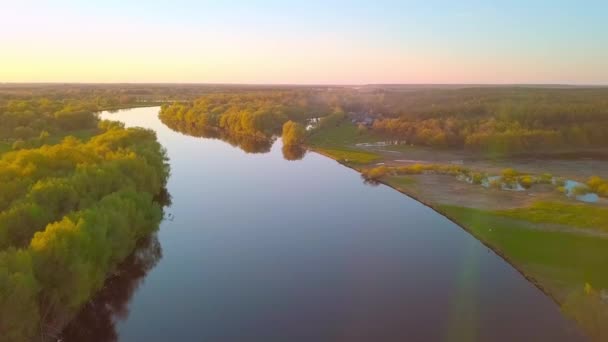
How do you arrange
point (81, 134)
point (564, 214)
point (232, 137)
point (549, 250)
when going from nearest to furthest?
point (549, 250) < point (564, 214) < point (81, 134) < point (232, 137)

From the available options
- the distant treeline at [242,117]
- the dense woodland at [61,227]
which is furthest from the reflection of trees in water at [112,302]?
the distant treeline at [242,117]

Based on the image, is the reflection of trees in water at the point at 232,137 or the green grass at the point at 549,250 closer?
the green grass at the point at 549,250

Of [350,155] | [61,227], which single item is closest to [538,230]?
[61,227]

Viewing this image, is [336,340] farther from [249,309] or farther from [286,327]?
[249,309]

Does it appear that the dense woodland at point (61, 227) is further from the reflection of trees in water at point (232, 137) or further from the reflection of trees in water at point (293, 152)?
the reflection of trees in water at point (232, 137)

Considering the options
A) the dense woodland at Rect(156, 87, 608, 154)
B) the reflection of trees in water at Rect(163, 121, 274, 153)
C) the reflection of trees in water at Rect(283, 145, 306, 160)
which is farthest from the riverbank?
the reflection of trees in water at Rect(163, 121, 274, 153)

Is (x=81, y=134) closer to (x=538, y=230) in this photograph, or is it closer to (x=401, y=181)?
(x=401, y=181)

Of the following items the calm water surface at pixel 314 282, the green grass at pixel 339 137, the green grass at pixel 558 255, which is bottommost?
the calm water surface at pixel 314 282
